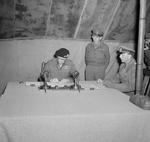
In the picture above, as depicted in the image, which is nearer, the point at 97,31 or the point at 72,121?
the point at 72,121

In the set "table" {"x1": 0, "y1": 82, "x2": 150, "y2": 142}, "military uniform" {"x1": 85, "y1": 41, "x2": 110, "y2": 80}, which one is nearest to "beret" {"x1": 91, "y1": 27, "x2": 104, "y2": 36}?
"military uniform" {"x1": 85, "y1": 41, "x2": 110, "y2": 80}

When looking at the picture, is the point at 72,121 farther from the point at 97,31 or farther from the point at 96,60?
the point at 97,31

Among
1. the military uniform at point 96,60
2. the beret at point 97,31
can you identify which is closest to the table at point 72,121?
the military uniform at point 96,60

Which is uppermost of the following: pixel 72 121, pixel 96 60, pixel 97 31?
pixel 97 31

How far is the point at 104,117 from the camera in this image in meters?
1.82

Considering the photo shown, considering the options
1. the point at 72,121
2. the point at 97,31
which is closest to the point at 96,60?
the point at 97,31

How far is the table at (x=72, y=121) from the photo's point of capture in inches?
67.4

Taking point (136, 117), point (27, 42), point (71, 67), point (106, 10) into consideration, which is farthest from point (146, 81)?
point (27, 42)

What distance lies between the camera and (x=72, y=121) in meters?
1.77

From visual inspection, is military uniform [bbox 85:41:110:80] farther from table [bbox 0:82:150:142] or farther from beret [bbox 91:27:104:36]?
table [bbox 0:82:150:142]

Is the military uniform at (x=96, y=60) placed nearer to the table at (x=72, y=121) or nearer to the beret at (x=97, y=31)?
the beret at (x=97, y=31)

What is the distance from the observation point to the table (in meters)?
1.71

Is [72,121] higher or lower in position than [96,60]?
lower

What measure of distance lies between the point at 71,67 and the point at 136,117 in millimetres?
1831
